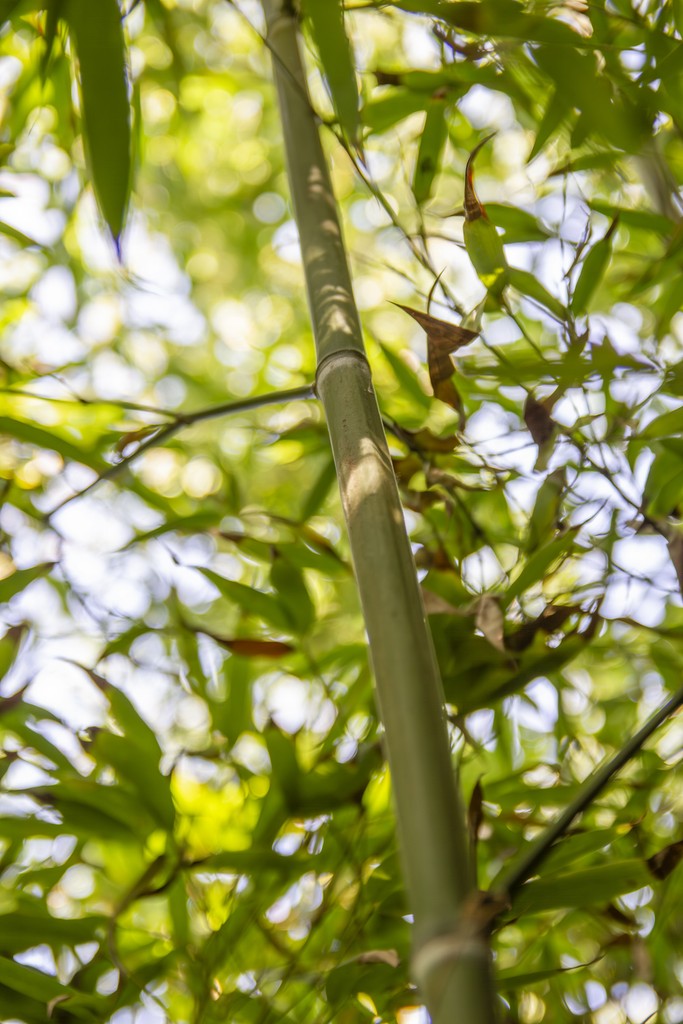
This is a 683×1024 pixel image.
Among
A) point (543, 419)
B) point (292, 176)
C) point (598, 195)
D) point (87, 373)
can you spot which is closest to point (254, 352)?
point (87, 373)

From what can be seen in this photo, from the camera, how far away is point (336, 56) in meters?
0.48

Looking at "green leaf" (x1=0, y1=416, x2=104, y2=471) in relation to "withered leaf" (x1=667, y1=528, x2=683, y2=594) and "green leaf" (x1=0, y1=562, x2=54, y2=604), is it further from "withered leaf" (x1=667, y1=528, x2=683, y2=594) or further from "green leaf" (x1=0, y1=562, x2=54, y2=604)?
"withered leaf" (x1=667, y1=528, x2=683, y2=594)

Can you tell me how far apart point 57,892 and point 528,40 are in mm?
1015

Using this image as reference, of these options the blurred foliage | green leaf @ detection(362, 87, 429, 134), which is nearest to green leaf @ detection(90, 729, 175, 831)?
the blurred foliage

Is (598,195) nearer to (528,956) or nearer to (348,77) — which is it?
(348,77)

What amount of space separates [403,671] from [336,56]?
13.3 inches

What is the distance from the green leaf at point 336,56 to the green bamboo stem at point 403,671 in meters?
0.10

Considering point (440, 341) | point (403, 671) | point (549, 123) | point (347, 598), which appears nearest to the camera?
point (403, 671)

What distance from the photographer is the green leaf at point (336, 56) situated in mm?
457

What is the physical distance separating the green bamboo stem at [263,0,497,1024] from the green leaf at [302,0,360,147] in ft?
0.32

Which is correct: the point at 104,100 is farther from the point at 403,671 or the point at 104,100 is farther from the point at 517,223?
the point at 517,223

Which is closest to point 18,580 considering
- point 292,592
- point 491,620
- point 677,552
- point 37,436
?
point 37,436

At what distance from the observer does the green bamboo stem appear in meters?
0.34

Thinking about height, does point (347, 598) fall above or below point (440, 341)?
above
